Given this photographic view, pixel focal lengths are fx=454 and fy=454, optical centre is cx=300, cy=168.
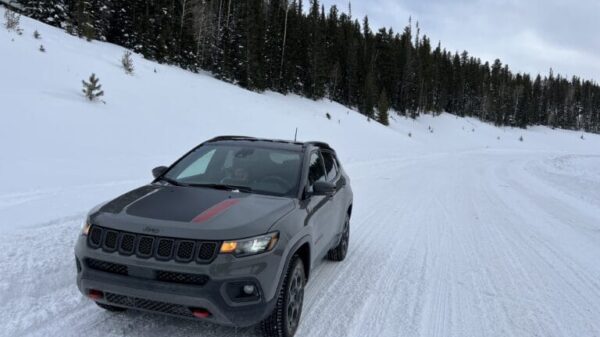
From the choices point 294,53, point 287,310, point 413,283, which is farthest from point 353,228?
point 294,53

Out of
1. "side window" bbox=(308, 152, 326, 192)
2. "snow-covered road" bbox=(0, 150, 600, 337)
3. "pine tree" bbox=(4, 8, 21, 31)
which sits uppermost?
"pine tree" bbox=(4, 8, 21, 31)

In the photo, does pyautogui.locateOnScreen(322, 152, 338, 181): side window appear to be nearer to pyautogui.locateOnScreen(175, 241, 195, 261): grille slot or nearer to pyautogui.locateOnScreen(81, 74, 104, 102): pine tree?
pyautogui.locateOnScreen(175, 241, 195, 261): grille slot

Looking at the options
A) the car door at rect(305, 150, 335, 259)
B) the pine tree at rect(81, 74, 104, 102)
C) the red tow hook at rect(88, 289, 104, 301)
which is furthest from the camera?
the pine tree at rect(81, 74, 104, 102)

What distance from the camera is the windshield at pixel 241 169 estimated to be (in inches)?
173

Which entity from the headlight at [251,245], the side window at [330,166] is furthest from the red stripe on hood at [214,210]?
the side window at [330,166]

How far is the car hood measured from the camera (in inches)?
128

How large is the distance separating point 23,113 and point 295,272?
10.9 metres

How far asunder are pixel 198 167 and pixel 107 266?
5.84 ft

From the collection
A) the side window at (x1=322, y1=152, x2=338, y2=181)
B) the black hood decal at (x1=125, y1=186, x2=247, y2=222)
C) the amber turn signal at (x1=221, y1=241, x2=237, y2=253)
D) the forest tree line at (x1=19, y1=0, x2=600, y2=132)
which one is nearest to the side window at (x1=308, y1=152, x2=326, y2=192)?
the side window at (x1=322, y1=152, x2=338, y2=181)

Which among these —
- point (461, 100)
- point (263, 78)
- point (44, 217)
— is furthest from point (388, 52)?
point (44, 217)

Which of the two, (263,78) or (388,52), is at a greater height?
(388,52)

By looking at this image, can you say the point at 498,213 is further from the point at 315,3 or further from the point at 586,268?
the point at 315,3

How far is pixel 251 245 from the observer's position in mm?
3283

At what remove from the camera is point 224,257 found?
316 cm
